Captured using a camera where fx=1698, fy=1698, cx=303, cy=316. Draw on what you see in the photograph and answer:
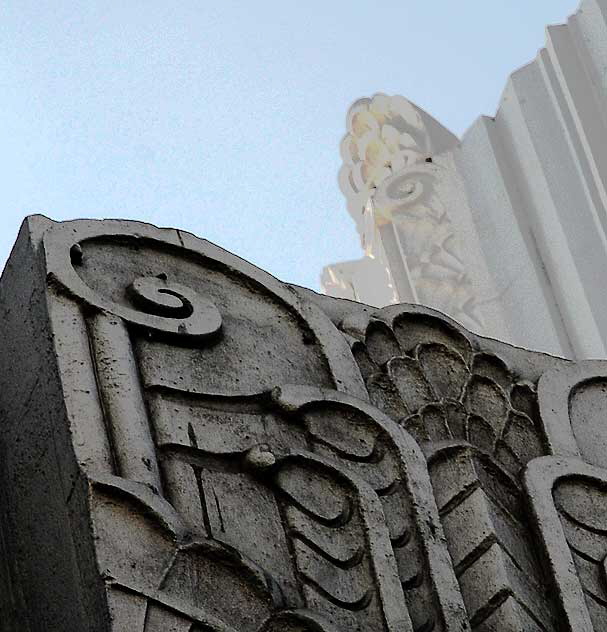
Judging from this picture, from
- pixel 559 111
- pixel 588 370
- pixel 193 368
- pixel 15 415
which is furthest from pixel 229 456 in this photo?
pixel 559 111

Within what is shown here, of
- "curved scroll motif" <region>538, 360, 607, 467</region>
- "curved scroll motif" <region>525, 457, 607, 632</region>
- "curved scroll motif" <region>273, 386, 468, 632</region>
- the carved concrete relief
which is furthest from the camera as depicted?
"curved scroll motif" <region>538, 360, 607, 467</region>

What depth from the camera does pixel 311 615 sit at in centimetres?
171

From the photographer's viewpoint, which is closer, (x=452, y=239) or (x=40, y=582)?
(x=40, y=582)

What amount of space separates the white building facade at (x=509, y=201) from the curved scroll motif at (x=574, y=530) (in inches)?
56.1

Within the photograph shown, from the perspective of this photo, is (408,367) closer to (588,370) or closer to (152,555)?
(588,370)

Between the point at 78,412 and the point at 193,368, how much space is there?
0.20 m

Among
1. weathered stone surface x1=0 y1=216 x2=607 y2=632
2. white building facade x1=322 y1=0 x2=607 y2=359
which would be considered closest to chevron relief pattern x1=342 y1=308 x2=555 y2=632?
weathered stone surface x1=0 y1=216 x2=607 y2=632

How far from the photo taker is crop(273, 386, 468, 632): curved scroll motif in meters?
1.83

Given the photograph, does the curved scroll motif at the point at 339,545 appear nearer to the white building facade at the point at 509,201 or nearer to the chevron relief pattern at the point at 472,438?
the chevron relief pattern at the point at 472,438

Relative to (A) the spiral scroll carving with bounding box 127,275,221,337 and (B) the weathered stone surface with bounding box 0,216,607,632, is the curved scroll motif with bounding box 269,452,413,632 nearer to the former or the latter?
(B) the weathered stone surface with bounding box 0,216,607,632

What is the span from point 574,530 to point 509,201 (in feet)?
6.08

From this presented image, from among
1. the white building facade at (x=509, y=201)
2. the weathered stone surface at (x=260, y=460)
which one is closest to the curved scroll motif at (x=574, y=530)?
the weathered stone surface at (x=260, y=460)

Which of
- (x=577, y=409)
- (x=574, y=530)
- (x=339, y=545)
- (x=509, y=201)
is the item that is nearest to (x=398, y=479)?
(x=339, y=545)

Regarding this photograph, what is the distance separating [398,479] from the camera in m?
1.93
